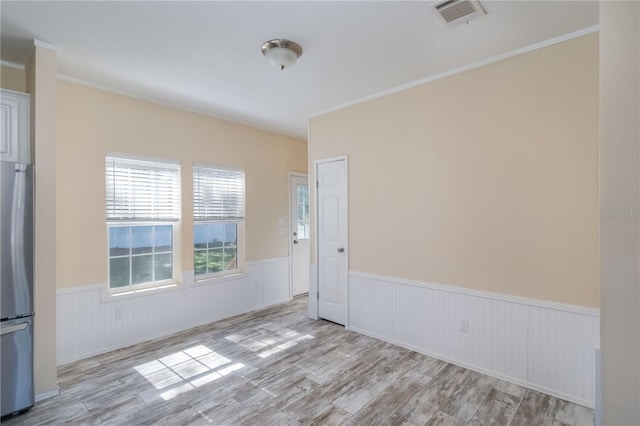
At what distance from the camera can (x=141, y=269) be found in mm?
3480

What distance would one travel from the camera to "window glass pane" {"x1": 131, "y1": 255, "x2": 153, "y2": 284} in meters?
3.42

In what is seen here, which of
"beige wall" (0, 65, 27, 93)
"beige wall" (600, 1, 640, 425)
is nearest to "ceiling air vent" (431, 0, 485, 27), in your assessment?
"beige wall" (600, 1, 640, 425)

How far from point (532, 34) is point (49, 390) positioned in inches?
176

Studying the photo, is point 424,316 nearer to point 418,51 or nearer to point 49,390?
point 418,51

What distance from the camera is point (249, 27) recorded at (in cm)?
215

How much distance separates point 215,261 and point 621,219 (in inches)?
160

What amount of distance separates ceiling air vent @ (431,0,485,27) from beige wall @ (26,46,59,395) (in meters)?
2.85

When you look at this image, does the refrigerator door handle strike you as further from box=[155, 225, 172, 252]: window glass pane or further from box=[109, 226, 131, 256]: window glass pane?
box=[155, 225, 172, 252]: window glass pane

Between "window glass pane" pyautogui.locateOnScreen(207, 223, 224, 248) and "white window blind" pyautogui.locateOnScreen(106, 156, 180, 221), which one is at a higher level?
"white window blind" pyautogui.locateOnScreen(106, 156, 180, 221)

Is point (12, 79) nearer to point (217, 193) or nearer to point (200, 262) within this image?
point (217, 193)

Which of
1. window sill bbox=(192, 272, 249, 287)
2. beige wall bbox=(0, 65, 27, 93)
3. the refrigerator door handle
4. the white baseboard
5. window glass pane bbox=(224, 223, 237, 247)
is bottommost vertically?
the white baseboard

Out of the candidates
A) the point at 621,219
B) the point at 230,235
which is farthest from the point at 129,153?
the point at 621,219

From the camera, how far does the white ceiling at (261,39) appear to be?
198 cm

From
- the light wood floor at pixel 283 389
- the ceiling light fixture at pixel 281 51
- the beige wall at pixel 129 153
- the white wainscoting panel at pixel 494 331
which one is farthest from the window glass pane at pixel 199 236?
the ceiling light fixture at pixel 281 51
